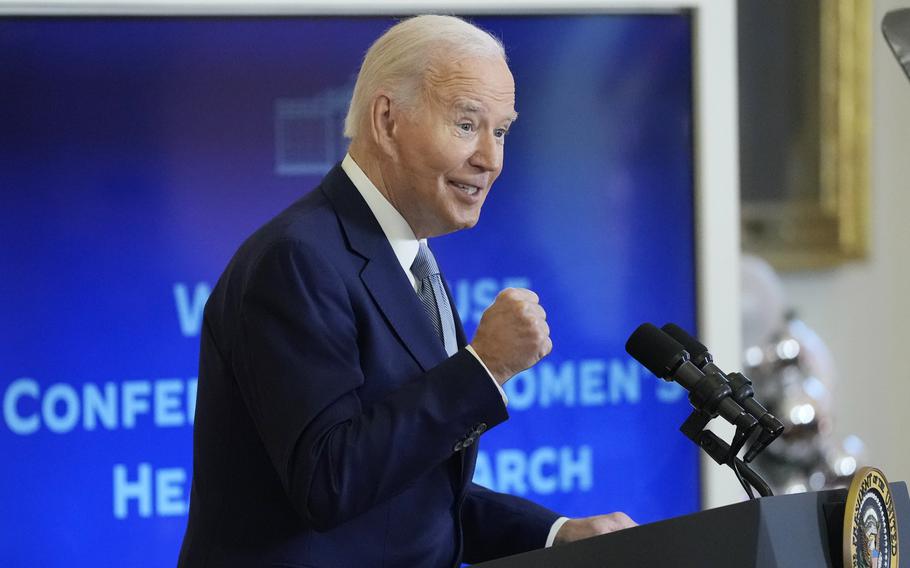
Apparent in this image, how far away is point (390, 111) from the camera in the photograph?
1797 millimetres

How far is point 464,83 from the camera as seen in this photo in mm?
1759

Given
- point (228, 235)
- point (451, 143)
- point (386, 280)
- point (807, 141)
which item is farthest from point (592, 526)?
point (807, 141)

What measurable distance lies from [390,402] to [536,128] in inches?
66.8

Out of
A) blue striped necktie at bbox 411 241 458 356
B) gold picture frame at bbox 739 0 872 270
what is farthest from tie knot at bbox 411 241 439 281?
gold picture frame at bbox 739 0 872 270

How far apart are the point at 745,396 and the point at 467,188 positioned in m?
0.50

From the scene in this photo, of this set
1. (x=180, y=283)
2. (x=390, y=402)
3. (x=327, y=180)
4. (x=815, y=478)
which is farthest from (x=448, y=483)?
(x=815, y=478)

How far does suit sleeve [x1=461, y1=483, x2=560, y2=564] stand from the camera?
1.91 meters

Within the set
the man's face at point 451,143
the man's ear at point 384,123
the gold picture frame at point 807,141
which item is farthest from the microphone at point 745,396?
the gold picture frame at point 807,141

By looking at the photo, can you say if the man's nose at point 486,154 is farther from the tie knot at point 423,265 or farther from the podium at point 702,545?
the podium at point 702,545

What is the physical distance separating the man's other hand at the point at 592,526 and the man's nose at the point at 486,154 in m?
0.51

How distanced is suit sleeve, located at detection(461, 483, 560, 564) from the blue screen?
1.16 meters

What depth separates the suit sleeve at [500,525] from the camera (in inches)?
75.2

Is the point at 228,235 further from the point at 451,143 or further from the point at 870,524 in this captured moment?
the point at 870,524

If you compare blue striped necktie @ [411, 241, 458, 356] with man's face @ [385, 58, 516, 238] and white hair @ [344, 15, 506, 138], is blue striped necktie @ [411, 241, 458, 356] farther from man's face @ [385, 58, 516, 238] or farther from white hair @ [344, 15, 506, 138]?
white hair @ [344, 15, 506, 138]
